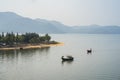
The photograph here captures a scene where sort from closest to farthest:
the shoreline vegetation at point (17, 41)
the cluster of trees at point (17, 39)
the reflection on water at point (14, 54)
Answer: the reflection on water at point (14, 54) < the shoreline vegetation at point (17, 41) < the cluster of trees at point (17, 39)

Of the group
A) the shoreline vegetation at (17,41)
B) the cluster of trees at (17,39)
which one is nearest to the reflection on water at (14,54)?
the shoreline vegetation at (17,41)

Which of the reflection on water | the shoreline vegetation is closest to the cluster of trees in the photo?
the shoreline vegetation

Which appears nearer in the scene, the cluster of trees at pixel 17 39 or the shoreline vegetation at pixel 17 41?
the shoreline vegetation at pixel 17 41

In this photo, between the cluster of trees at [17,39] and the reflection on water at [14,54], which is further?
the cluster of trees at [17,39]

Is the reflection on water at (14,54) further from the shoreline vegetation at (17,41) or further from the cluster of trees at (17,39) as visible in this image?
the cluster of trees at (17,39)

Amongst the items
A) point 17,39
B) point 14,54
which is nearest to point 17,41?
point 17,39

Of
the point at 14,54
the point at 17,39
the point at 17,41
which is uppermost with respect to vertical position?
the point at 17,39

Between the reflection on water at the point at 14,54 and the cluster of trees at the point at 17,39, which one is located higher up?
the cluster of trees at the point at 17,39

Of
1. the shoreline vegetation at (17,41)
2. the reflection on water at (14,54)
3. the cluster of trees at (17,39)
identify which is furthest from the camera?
the cluster of trees at (17,39)

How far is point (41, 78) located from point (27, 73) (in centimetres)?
869

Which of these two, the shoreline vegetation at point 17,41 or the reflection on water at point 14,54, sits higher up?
the shoreline vegetation at point 17,41

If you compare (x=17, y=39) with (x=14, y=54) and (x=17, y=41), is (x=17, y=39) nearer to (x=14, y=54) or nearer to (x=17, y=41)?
(x=17, y=41)

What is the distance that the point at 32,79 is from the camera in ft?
227

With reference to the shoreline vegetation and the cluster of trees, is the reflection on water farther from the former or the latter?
the cluster of trees
